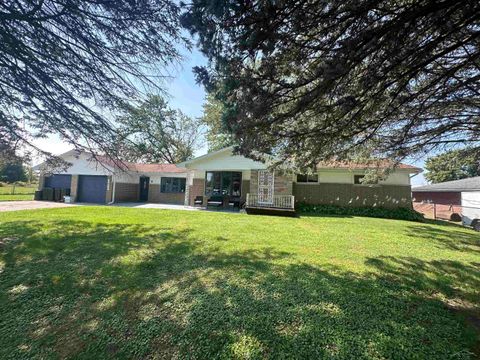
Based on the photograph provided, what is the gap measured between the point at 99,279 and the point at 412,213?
1748cm

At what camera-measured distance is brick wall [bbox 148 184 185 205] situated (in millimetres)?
21203

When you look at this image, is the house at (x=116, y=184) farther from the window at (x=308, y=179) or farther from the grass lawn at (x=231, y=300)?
the grass lawn at (x=231, y=300)

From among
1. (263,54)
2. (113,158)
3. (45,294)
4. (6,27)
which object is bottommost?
(45,294)

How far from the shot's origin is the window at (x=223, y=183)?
17.3m

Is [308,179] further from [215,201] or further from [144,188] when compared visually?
Result: [144,188]

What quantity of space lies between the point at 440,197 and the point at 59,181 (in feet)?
125

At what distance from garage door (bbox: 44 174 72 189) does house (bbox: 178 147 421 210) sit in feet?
34.2

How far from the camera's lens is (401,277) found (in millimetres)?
4730

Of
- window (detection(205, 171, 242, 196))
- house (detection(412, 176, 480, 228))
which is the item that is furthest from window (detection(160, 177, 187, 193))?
house (detection(412, 176, 480, 228))

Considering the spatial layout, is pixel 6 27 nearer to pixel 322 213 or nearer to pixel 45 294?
pixel 45 294

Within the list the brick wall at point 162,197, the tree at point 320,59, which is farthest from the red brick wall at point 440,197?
the brick wall at point 162,197

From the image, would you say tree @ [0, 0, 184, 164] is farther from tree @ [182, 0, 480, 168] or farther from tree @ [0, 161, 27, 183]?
tree @ [0, 161, 27, 183]

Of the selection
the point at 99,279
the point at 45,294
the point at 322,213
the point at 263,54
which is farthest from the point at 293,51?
the point at 322,213

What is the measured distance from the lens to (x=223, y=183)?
1755cm
